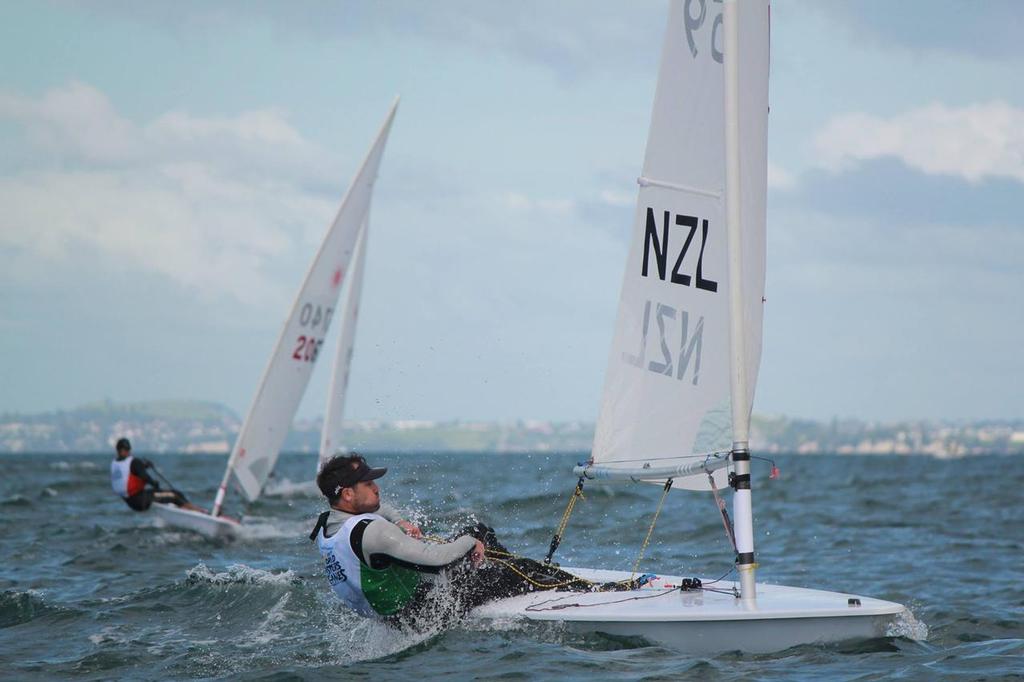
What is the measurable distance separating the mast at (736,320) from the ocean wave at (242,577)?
4915 millimetres

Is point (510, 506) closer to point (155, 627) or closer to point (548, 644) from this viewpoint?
point (155, 627)

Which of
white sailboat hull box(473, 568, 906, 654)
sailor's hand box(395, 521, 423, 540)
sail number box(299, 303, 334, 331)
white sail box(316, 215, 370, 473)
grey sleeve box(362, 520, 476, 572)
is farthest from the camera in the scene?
white sail box(316, 215, 370, 473)

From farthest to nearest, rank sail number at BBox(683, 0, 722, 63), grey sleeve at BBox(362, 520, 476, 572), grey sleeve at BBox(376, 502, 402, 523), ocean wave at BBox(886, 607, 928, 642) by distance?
grey sleeve at BBox(376, 502, 402, 523)
sail number at BBox(683, 0, 722, 63)
ocean wave at BBox(886, 607, 928, 642)
grey sleeve at BBox(362, 520, 476, 572)

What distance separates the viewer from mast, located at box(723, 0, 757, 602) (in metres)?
6.96

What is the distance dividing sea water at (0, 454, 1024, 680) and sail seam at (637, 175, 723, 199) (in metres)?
2.55

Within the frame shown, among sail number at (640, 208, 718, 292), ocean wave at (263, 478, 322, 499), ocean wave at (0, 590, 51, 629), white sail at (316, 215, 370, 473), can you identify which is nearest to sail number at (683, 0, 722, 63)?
sail number at (640, 208, 718, 292)

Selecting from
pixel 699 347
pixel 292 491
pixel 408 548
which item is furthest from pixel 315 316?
pixel 408 548

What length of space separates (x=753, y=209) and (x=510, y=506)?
14.4 meters

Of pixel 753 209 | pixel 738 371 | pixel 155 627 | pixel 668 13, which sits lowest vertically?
pixel 155 627

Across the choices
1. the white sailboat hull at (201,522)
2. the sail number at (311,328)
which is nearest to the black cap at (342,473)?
the white sailboat hull at (201,522)

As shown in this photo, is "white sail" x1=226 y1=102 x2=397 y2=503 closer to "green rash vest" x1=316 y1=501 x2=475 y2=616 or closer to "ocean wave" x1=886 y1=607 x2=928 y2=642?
"green rash vest" x1=316 y1=501 x2=475 y2=616

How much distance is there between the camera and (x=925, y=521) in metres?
18.5

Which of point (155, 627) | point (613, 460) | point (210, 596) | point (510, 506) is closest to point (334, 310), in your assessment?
point (510, 506)

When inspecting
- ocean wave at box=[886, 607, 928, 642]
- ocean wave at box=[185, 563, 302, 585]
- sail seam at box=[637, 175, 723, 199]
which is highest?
sail seam at box=[637, 175, 723, 199]
